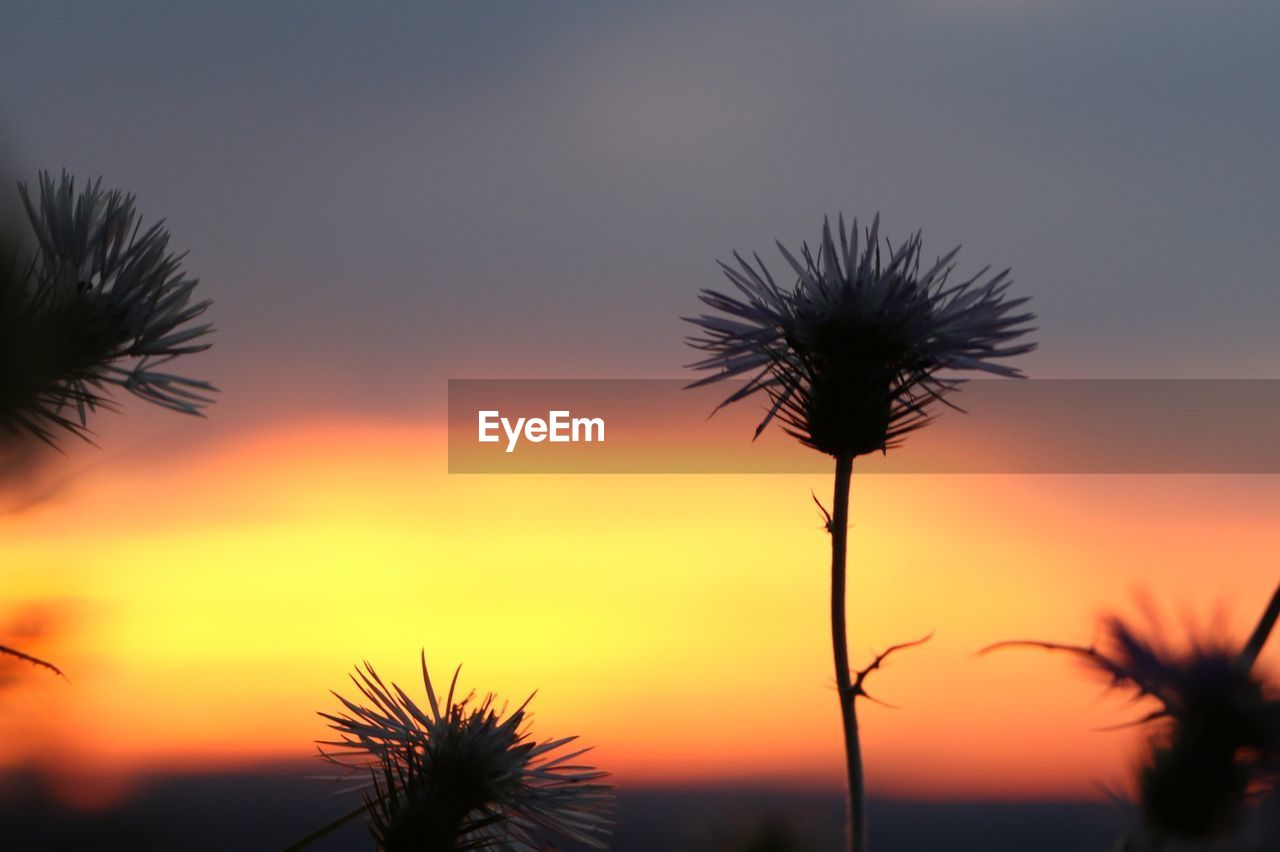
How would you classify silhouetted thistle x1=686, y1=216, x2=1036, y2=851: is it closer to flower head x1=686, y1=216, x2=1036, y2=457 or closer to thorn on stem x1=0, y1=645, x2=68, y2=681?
flower head x1=686, y1=216, x2=1036, y2=457

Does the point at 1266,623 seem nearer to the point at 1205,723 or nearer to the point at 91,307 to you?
the point at 1205,723

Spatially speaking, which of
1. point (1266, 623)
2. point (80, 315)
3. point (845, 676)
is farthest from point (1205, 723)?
point (80, 315)

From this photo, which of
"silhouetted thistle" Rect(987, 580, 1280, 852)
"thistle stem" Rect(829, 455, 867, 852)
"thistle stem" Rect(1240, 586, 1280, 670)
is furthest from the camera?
"thistle stem" Rect(829, 455, 867, 852)

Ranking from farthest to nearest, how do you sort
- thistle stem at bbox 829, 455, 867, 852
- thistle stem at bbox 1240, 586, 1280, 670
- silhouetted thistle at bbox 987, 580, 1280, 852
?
thistle stem at bbox 829, 455, 867, 852
thistle stem at bbox 1240, 586, 1280, 670
silhouetted thistle at bbox 987, 580, 1280, 852

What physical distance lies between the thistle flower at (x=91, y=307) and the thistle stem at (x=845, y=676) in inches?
36.5

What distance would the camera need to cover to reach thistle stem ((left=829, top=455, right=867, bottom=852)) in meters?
1.53

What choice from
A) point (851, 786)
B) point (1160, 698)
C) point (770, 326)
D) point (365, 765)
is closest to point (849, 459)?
point (770, 326)

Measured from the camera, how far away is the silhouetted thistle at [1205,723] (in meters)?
0.83

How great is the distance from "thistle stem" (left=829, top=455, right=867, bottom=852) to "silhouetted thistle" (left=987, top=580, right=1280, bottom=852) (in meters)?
0.59

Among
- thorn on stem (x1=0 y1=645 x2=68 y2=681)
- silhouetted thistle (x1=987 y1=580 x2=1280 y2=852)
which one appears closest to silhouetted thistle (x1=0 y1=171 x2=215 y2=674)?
thorn on stem (x1=0 y1=645 x2=68 y2=681)

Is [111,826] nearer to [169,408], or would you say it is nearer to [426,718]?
[169,408]

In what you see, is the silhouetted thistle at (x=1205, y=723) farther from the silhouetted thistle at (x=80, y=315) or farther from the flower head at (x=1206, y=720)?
the silhouetted thistle at (x=80, y=315)

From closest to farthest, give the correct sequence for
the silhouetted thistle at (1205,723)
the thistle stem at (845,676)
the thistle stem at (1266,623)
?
the silhouetted thistle at (1205,723)
the thistle stem at (1266,623)
the thistle stem at (845,676)

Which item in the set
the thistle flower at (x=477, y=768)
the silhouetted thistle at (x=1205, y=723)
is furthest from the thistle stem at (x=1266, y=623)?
the thistle flower at (x=477, y=768)
